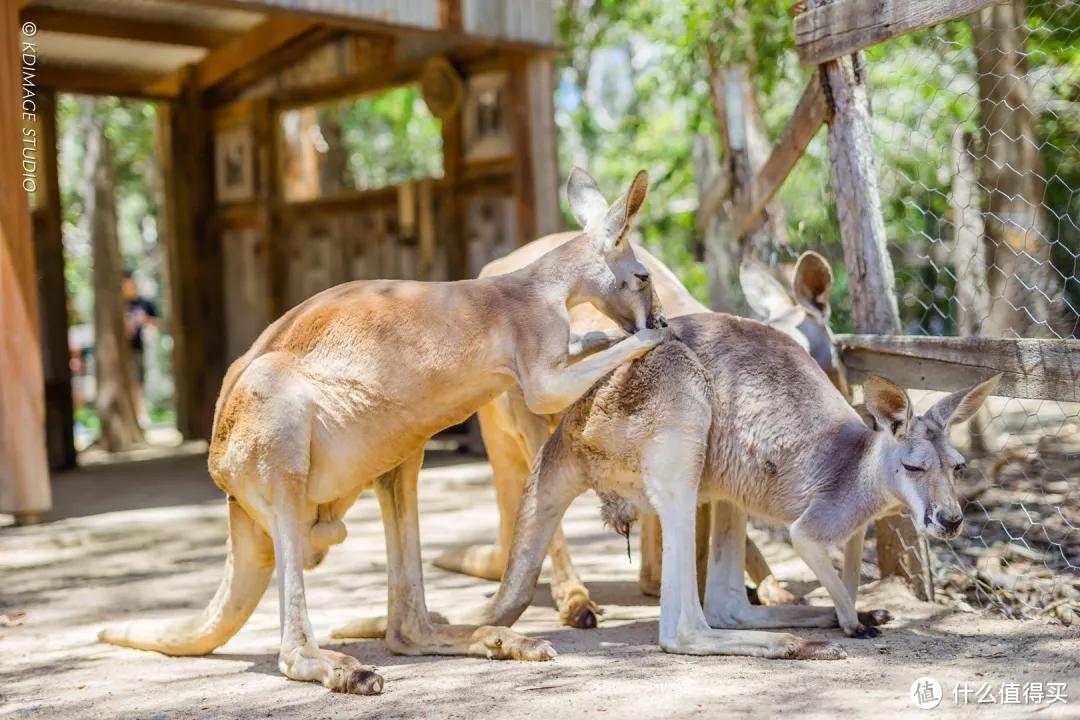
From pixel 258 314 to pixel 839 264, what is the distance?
5756 millimetres

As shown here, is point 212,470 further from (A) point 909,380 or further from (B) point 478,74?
(B) point 478,74

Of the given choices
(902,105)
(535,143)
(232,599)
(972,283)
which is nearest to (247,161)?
(535,143)

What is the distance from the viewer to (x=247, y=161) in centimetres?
1091

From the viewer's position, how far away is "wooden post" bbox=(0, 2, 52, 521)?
646cm

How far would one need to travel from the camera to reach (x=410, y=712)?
3.24 meters

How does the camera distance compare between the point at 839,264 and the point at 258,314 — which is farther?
the point at 258,314

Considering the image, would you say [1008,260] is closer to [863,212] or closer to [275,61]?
[863,212]

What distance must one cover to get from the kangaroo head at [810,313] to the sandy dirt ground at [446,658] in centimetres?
93

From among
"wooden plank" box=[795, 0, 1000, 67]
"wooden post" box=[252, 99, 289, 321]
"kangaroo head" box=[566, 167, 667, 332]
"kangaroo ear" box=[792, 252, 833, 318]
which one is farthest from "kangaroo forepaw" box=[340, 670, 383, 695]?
"wooden post" box=[252, 99, 289, 321]

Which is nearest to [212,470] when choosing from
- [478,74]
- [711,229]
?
[711,229]

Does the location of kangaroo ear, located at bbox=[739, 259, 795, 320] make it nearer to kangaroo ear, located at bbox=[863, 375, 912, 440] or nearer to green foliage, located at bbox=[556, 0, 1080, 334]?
green foliage, located at bbox=[556, 0, 1080, 334]

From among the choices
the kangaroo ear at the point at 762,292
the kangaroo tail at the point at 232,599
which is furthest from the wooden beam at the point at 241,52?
the kangaroo tail at the point at 232,599

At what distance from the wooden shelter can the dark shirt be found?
2.60 metres

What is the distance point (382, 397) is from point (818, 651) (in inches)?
60.5
